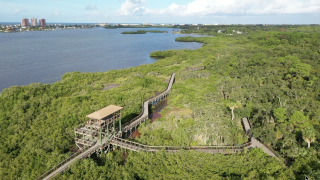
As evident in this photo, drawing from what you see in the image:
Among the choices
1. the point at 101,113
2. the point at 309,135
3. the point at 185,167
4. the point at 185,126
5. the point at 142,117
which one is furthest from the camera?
the point at 142,117

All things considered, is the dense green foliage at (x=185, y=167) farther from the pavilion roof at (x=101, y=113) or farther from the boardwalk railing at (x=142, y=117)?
the boardwalk railing at (x=142, y=117)

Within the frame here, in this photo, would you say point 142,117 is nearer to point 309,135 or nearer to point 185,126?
point 185,126

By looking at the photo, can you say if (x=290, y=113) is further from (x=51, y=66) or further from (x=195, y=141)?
(x=51, y=66)

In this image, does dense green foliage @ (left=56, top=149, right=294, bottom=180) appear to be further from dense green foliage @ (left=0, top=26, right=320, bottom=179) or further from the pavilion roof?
the pavilion roof

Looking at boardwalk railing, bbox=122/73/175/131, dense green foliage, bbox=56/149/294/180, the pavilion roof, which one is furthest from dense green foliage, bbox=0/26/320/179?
the pavilion roof

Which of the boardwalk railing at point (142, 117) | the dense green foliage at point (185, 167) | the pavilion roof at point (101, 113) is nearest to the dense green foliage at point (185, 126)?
the dense green foliage at point (185, 167)

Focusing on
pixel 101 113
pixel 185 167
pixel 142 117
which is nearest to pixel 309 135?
pixel 185 167

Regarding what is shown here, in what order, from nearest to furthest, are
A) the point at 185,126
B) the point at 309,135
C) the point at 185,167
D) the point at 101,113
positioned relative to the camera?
the point at 185,167
the point at 309,135
the point at 101,113
the point at 185,126

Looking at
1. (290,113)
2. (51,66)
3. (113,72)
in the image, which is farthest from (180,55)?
(290,113)
